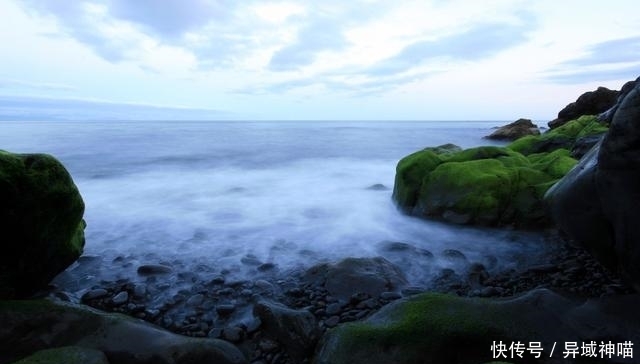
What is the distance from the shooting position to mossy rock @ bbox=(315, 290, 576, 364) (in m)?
4.98

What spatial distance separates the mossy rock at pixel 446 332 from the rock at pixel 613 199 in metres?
1.10

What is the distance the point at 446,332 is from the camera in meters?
5.18

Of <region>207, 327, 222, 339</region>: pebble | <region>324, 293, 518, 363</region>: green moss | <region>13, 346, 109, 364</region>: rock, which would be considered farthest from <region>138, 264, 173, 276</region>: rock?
<region>324, 293, 518, 363</region>: green moss

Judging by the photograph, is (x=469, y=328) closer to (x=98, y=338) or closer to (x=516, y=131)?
(x=98, y=338)

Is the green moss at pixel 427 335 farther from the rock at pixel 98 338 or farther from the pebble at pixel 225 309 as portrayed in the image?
the pebble at pixel 225 309

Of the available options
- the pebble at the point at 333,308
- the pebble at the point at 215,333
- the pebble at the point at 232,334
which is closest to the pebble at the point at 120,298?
the pebble at the point at 215,333

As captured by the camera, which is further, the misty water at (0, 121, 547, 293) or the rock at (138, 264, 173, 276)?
the misty water at (0, 121, 547, 293)

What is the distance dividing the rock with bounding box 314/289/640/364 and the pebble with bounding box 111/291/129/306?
142 inches

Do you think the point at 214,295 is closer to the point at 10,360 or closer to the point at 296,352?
the point at 296,352

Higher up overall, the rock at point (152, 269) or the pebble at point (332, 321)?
the rock at point (152, 269)

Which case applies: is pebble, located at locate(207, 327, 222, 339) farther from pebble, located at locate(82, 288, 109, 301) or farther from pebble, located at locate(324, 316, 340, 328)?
pebble, located at locate(82, 288, 109, 301)

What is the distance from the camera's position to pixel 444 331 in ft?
17.0

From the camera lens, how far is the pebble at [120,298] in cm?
690

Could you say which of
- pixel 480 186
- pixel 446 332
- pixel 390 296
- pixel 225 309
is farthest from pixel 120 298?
pixel 480 186
